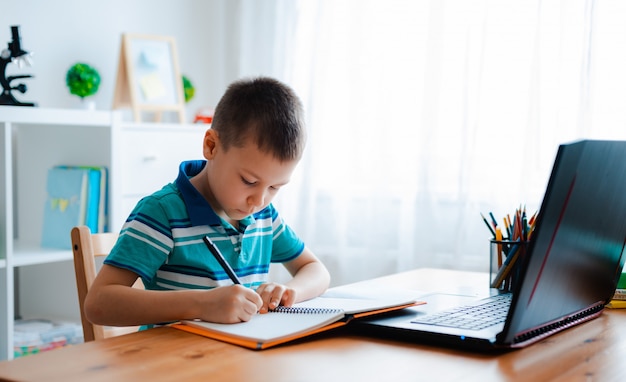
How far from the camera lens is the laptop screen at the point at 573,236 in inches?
35.9

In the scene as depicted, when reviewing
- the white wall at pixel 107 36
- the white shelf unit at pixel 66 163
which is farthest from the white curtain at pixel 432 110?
the white shelf unit at pixel 66 163

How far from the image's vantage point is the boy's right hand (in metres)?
1.09

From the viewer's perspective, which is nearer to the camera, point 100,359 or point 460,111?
point 100,359

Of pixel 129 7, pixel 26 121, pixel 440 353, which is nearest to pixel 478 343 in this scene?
pixel 440 353

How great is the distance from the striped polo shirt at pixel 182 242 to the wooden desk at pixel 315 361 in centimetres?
21

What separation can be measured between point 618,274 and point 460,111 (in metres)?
1.49

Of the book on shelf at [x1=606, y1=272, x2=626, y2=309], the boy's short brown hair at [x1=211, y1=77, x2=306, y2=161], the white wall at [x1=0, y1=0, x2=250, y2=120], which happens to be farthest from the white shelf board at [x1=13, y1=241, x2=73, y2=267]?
the book on shelf at [x1=606, y1=272, x2=626, y2=309]

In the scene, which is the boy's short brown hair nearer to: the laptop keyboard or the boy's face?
the boy's face

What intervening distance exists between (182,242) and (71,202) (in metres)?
1.29

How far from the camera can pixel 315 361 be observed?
942 millimetres

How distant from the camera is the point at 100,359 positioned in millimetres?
937

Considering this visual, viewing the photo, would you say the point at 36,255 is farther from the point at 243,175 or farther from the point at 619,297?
the point at 619,297

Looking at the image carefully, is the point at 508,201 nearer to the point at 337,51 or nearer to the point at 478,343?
the point at 337,51

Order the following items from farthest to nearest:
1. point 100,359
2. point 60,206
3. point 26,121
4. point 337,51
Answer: point 337,51
point 60,206
point 26,121
point 100,359
